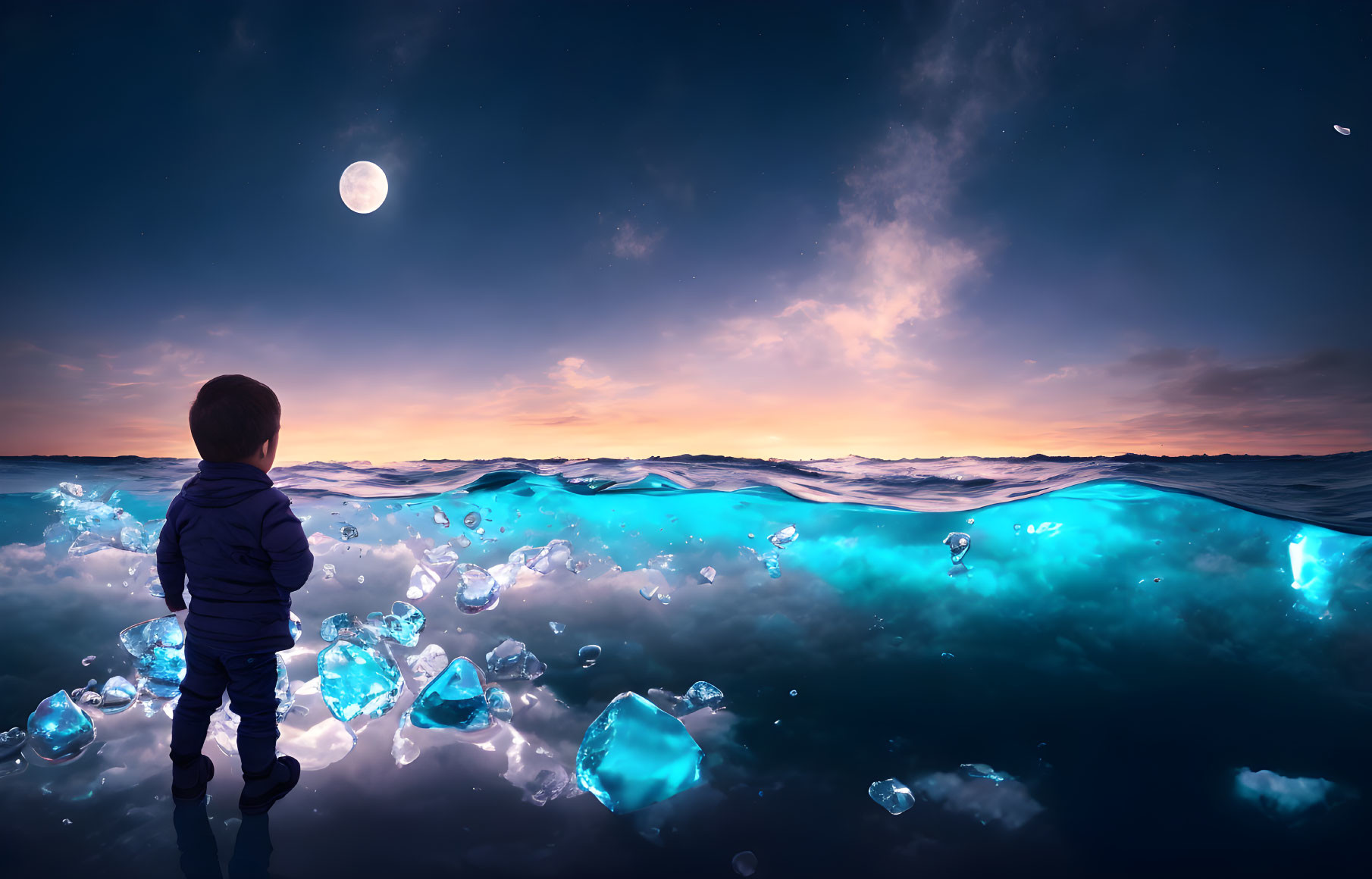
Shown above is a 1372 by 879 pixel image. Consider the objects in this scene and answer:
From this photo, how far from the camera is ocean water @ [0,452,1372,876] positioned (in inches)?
121

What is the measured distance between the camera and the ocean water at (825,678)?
10.1 ft

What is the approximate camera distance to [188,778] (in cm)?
298

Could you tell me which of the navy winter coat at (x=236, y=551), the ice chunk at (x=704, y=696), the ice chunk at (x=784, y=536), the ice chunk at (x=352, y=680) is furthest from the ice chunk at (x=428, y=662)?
the ice chunk at (x=784, y=536)

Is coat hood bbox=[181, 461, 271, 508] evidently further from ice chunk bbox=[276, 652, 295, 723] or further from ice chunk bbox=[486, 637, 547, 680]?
ice chunk bbox=[486, 637, 547, 680]

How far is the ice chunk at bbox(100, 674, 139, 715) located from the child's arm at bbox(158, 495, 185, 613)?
2.89 metres

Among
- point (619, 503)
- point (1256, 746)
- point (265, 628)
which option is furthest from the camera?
point (619, 503)

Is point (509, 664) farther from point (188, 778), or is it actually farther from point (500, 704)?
point (188, 778)

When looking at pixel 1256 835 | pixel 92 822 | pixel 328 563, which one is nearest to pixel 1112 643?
pixel 1256 835

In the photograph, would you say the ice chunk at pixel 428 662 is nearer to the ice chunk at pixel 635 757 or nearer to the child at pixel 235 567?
the child at pixel 235 567

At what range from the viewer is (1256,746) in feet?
17.4

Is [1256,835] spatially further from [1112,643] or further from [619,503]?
[619,503]

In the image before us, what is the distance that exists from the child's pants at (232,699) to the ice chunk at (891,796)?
3.95 m

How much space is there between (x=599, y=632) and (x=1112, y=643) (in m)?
8.35

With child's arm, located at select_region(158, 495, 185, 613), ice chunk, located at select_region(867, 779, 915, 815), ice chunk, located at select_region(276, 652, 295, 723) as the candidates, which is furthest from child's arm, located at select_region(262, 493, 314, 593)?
ice chunk, located at select_region(867, 779, 915, 815)
